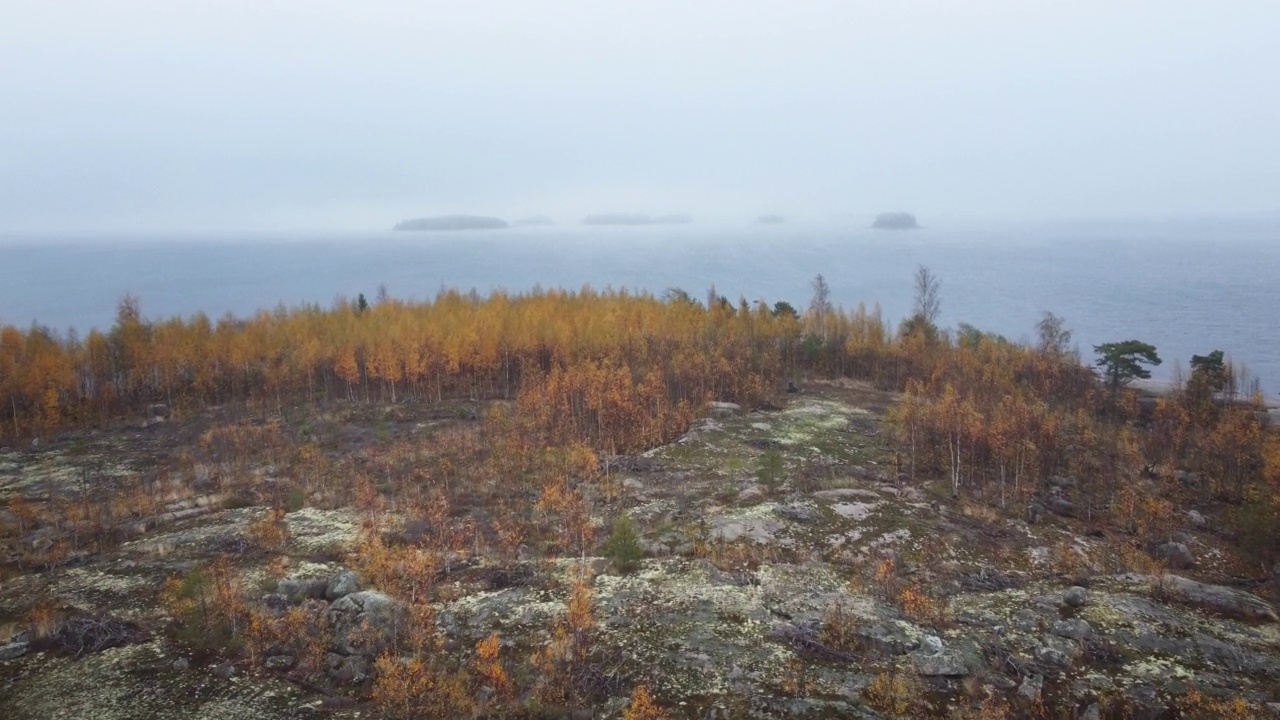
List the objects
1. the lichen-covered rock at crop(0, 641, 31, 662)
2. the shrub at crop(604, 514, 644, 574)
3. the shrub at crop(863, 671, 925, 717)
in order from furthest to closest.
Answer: the shrub at crop(604, 514, 644, 574) < the lichen-covered rock at crop(0, 641, 31, 662) < the shrub at crop(863, 671, 925, 717)

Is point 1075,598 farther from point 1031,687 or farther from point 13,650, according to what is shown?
point 13,650

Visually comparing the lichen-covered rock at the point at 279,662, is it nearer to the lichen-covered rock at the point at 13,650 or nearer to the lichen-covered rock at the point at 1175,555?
the lichen-covered rock at the point at 13,650

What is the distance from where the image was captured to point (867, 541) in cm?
3022

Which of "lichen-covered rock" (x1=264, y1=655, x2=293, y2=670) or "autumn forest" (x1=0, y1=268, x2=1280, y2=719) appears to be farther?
"autumn forest" (x1=0, y1=268, x2=1280, y2=719)

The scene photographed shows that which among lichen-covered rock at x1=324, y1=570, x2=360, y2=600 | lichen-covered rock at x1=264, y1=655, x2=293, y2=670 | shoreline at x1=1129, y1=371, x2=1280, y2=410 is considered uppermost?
→ lichen-covered rock at x1=324, y1=570, x2=360, y2=600

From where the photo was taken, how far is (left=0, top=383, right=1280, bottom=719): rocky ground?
19719 millimetres

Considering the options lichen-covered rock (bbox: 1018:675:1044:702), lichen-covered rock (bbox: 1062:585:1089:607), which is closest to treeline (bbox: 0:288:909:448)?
lichen-covered rock (bbox: 1062:585:1089:607)

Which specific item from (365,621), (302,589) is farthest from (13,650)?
(365,621)

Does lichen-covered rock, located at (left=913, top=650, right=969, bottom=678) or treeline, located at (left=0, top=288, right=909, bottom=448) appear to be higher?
treeline, located at (left=0, top=288, right=909, bottom=448)

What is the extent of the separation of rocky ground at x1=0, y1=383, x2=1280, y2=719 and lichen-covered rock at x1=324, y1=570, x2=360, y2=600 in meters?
0.07

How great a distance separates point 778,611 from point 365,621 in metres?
13.2

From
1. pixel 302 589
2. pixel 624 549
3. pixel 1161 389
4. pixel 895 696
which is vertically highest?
pixel 624 549

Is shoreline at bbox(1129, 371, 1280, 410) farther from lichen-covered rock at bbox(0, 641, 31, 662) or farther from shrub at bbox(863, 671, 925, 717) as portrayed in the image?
lichen-covered rock at bbox(0, 641, 31, 662)

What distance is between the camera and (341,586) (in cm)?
2486
